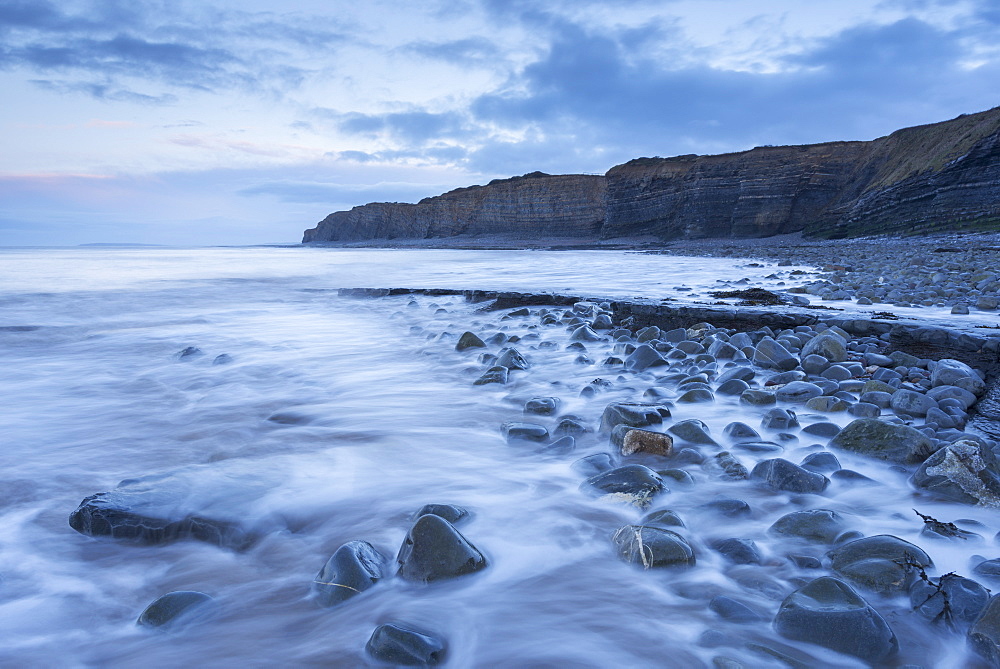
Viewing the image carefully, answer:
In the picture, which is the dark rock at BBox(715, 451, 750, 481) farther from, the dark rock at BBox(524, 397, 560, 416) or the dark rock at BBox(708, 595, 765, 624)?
the dark rock at BBox(524, 397, 560, 416)

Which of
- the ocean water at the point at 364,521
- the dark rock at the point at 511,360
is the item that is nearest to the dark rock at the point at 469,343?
the ocean water at the point at 364,521

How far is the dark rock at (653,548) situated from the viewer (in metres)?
1.51

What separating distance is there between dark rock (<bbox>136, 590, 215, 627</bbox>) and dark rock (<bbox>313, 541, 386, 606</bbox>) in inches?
10.6

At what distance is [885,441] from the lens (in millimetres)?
2105

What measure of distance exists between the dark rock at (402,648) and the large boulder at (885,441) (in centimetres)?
180

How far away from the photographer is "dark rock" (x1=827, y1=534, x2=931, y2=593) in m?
1.33

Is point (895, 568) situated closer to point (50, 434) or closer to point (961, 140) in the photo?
point (50, 434)

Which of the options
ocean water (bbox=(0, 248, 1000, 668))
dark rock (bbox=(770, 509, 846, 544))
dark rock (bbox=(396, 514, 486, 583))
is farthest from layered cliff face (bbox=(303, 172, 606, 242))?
dark rock (bbox=(396, 514, 486, 583))

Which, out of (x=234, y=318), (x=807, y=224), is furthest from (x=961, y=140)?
(x=234, y=318)

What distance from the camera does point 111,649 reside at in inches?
49.7

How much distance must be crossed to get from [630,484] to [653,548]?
403mm

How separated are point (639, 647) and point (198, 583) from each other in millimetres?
1170

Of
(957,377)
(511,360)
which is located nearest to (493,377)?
(511,360)

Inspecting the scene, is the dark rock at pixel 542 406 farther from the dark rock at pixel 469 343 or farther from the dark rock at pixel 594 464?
the dark rock at pixel 469 343
